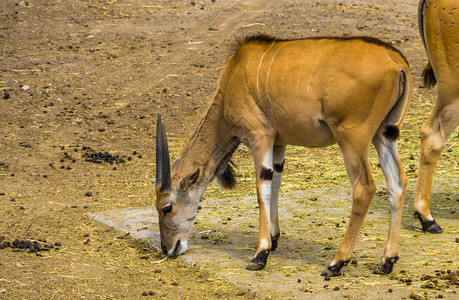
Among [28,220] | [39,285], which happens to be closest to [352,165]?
[39,285]

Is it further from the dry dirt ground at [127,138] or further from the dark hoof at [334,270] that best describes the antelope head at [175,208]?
the dark hoof at [334,270]

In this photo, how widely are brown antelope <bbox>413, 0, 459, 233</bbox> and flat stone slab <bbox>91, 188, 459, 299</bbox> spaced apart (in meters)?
0.30

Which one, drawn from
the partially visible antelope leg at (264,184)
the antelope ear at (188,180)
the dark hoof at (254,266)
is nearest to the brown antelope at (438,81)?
the partially visible antelope leg at (264,184)

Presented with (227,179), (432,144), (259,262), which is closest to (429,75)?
(432,144)

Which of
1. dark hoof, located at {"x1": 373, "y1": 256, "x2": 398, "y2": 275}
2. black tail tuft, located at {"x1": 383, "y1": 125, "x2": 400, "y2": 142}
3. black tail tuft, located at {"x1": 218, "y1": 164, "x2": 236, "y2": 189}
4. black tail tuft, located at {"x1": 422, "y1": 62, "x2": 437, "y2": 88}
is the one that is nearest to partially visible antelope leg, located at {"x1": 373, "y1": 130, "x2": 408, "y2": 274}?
dark hoof, located at {"x1": 373, "y1": 256, "x2": 398, "y2": 275}

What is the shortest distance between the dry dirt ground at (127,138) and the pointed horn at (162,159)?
0.68 m

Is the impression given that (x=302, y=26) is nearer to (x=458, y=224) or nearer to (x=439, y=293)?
(x=458, y=224)

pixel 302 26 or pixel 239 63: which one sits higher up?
pixel 239 63

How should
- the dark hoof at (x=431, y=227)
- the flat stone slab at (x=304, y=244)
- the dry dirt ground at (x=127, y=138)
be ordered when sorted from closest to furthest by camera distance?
1. the flat stone slab at (x=304, y=244)
2. the dry dirt ground at (x=127, y=138)
3. the dark hoof at (x=431, y=227)

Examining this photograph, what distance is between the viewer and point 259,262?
580cm

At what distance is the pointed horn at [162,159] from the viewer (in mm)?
6055

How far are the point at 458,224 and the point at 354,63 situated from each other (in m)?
2.44

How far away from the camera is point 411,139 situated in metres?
10.5

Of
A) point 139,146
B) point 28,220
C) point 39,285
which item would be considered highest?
point 39,285
